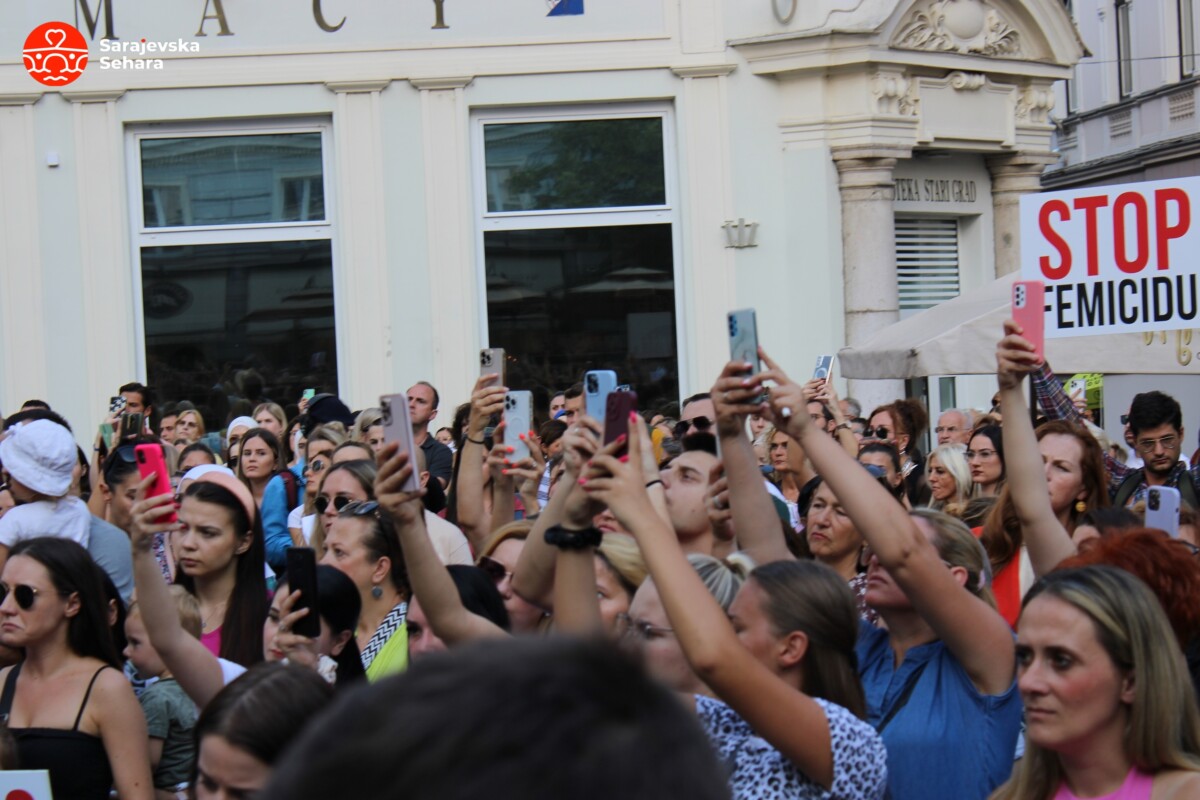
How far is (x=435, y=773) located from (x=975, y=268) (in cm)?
1692

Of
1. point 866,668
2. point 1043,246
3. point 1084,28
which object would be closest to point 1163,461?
point 1043,246

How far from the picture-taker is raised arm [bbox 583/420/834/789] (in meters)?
2.93

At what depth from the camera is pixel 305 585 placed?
3.83 meters

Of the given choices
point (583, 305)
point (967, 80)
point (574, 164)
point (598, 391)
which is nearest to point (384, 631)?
point (598, 391)

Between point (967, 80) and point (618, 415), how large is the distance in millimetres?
13630

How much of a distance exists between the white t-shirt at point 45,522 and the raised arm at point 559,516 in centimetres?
215

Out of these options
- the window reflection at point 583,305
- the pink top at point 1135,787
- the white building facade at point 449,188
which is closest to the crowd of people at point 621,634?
the pink top at point 1135,787

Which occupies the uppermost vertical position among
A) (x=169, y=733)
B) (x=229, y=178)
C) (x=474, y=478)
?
(x=229, y=178)

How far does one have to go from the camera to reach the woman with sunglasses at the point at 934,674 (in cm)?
347

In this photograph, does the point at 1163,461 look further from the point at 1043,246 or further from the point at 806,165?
the point at 806,165

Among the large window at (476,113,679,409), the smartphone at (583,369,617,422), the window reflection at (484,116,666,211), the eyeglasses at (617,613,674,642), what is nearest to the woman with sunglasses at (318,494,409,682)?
the smartphone at (583,369,617,422)

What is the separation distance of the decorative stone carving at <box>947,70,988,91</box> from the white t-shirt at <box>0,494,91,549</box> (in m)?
12.3

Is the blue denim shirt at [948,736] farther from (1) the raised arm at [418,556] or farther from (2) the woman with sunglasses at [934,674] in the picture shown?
(1) the raised arm at [418,556]

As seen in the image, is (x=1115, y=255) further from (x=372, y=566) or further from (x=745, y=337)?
(x=372, y=566)
